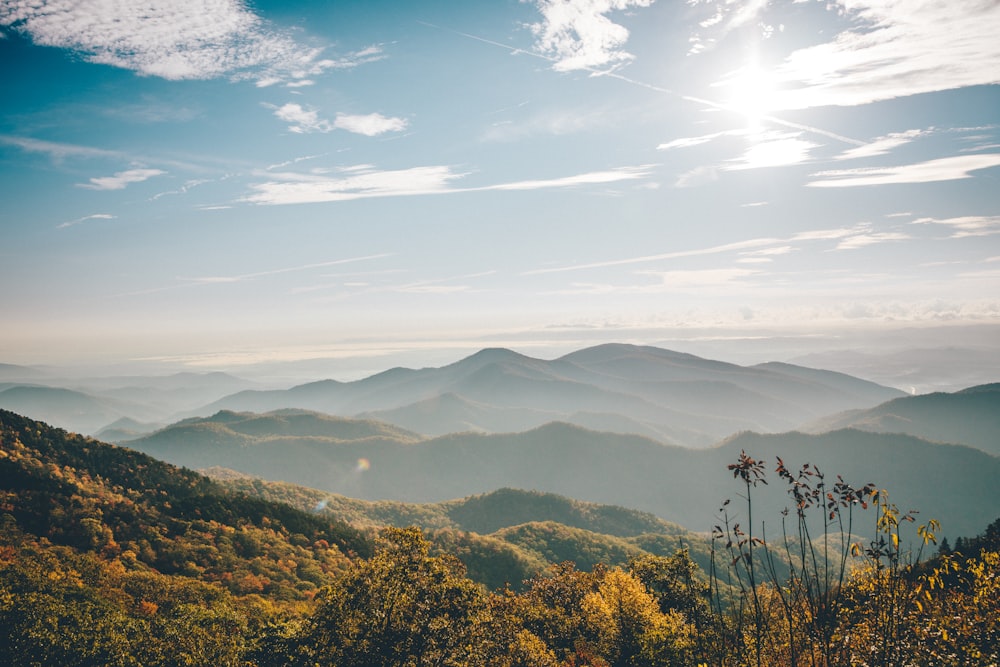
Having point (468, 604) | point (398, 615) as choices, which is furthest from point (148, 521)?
point (468, 604)

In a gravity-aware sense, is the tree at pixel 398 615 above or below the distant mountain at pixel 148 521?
above

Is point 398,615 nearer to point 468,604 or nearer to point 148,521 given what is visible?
point 468,604

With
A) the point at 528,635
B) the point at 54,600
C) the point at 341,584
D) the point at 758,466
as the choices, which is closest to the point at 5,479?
the point at 54,600

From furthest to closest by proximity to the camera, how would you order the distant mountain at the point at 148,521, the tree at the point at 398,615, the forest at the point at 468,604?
the distant mountain at the point at 148,521
the tree at the point at 398,615
the forest at the point at 468,604

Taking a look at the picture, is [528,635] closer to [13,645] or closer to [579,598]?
[579,598]

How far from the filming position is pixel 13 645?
1577 inches

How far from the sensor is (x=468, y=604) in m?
38.1

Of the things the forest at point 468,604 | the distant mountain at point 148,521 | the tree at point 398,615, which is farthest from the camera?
the distant mountain at point 148,521

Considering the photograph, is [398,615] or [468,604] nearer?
[398,615]

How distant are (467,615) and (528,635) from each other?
1515cm

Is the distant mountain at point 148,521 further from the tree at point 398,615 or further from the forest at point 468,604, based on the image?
the tree at point 398,615

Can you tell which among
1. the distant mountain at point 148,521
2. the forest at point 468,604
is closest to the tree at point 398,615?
the forest at point 468,604

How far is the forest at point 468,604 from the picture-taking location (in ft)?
59.1

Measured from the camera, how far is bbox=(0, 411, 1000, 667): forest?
1800 cm
